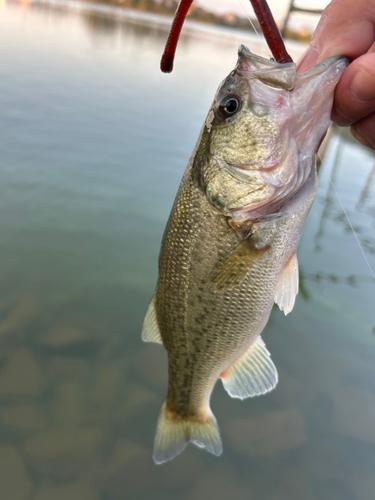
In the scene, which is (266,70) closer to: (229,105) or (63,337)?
(229,105)

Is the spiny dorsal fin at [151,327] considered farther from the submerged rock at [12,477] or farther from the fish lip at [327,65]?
the submerged rock at [12,477]

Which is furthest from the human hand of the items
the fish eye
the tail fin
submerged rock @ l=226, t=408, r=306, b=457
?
submerged rock @ l=226, t=408, r=306, b=457

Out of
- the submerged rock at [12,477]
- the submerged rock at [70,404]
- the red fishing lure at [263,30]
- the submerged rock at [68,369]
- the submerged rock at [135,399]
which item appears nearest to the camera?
the red fishing lure at [263,30]

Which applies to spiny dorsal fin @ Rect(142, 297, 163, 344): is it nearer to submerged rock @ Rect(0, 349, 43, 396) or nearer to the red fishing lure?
the red fishing lure

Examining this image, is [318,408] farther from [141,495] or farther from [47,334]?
[47,334]

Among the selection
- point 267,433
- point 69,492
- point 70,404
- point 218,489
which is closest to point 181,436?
point 218,489

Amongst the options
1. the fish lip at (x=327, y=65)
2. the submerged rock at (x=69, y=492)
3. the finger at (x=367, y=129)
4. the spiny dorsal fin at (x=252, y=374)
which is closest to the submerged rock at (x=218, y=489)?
the submerged rock at (x=69, y=492)

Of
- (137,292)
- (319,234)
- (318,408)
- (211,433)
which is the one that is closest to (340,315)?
(318,408)
